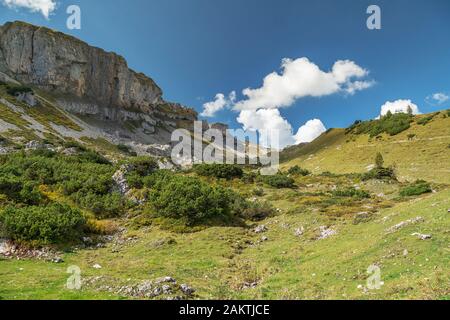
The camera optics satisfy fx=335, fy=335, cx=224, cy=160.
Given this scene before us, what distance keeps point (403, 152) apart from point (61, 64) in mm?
141311

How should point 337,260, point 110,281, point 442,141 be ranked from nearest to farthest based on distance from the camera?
point 110,281 < point 337,260 < point 442,141

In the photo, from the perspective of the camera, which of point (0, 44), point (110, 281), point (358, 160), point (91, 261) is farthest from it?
point (0, 44)

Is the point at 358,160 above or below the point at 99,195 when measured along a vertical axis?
above

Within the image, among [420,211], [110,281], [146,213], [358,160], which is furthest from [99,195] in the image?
[358,160]

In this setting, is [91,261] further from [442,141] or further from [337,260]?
[442,141]

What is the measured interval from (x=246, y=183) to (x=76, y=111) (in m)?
121

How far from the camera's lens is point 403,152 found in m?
73.7

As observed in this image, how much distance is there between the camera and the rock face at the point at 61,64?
469 feet

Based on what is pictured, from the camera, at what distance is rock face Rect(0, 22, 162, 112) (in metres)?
143

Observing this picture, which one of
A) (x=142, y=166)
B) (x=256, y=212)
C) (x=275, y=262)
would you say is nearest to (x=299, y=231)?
(x=275, y=262)

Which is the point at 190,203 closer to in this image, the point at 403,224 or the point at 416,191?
the point at 403,224

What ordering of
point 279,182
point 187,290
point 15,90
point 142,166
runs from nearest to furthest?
point 187,290
point 142,166
point 279,182
point 15,90

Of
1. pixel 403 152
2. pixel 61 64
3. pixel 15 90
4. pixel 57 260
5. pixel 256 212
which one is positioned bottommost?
pixel 57 260

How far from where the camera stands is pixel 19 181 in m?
28.5
